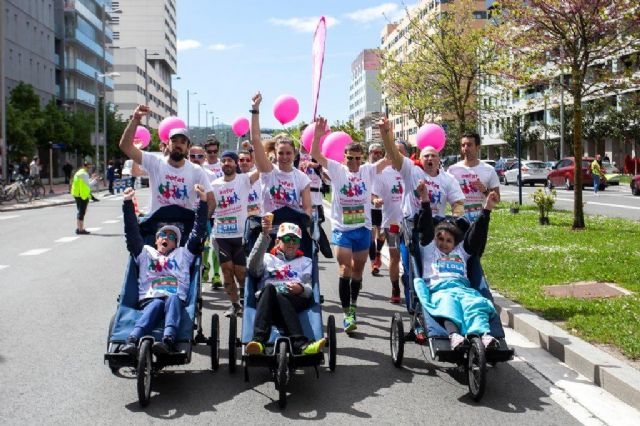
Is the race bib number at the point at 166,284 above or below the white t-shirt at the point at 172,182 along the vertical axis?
below

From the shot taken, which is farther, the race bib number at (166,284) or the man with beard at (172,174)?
the man with beard at (172,174)

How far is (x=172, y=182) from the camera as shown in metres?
7.07

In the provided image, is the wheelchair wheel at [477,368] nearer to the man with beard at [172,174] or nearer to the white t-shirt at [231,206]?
the man with beard at [172,174]

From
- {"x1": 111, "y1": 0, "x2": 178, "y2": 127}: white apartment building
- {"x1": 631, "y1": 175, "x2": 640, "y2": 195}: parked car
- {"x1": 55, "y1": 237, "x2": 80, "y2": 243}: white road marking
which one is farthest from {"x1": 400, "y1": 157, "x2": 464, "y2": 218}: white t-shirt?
{"x1": 111, "y1": 0, "x2": 178, "y2": 127}: white apartment building

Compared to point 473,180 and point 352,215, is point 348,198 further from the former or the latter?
point 473,180

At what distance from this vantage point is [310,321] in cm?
629

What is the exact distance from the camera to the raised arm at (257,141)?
7.24 m

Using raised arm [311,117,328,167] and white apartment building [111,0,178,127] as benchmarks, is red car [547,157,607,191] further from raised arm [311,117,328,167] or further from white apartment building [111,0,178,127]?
white apartment building [111,0,178,127]

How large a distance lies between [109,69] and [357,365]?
9460cm

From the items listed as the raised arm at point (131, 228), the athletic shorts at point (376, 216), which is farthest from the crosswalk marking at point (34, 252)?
the raised arm at point (131, 228)

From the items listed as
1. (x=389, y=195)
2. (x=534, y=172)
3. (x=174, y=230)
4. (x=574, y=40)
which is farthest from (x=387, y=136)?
(x=534, y=172)

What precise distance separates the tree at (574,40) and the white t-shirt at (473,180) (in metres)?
9.37

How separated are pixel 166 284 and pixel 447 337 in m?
2.20

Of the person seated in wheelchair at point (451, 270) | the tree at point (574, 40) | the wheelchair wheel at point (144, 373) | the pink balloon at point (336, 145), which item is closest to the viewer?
the wheelchair wheel at point (144, 373)
